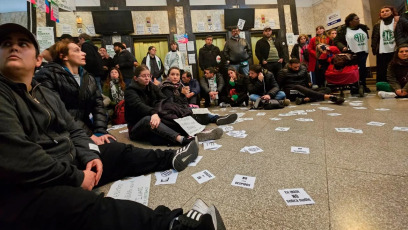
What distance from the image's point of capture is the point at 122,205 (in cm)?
79

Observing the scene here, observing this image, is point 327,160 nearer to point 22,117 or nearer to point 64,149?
point 64,149

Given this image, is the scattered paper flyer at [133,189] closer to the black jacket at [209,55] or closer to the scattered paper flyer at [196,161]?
the scattered paper flyer at [196,161]

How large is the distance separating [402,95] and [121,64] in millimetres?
5745

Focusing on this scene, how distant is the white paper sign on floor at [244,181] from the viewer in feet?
4.16

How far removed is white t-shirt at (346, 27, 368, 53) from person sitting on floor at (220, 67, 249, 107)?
7.83 ft

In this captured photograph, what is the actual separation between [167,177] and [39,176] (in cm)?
82

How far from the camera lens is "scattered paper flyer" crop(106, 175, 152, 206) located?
123cm

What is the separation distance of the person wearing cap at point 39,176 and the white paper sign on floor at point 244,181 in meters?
0.46

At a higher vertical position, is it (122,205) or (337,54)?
(337,54)

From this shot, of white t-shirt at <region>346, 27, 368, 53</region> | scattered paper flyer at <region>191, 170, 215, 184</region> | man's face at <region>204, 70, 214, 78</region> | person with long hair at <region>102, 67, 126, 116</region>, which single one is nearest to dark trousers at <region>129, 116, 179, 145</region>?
scattered paper flyer at <region>191, 170, 215, 184</region>

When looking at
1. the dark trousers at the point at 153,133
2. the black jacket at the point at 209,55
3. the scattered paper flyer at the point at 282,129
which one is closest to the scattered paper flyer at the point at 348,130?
the scattered paper flyer at the point at 282,129

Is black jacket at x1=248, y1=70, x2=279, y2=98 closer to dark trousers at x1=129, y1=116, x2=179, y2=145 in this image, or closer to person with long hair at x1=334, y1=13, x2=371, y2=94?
person with long hair at x1=334, y1=13, x2=371, y2=94

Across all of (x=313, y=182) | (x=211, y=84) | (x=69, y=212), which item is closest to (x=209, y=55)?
(x=211, y=84)

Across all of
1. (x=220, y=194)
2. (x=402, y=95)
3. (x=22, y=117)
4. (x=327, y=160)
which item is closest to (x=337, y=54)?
(x=402, y=95)
